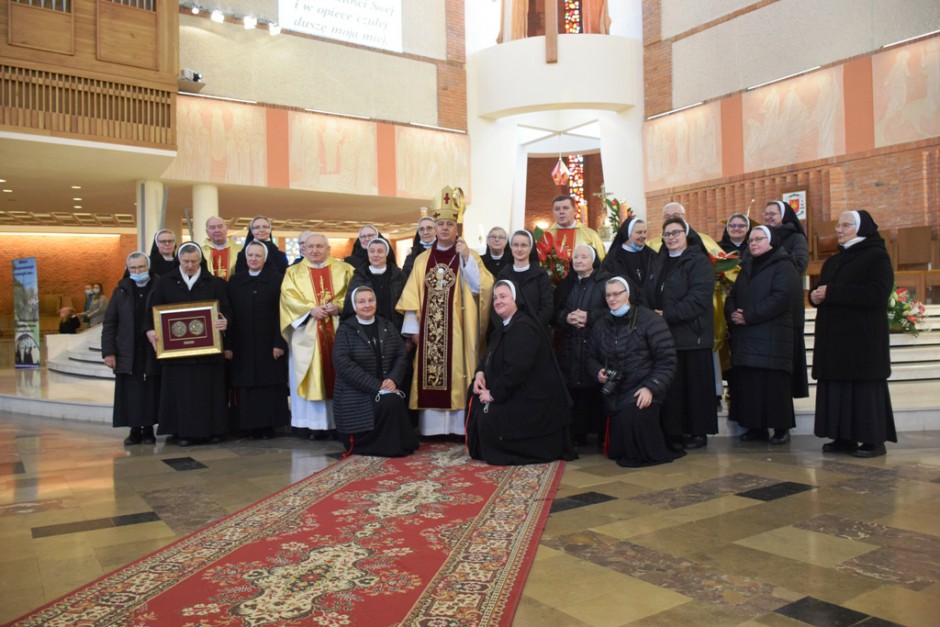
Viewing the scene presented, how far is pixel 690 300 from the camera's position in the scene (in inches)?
220

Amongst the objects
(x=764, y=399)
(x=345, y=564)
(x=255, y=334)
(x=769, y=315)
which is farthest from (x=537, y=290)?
(x=345, y=564)

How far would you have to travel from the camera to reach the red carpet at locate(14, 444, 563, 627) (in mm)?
2773

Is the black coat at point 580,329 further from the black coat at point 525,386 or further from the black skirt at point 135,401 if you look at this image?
the black skirt at point 135,401

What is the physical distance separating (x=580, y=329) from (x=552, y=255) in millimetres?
917

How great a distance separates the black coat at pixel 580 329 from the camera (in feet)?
18.8

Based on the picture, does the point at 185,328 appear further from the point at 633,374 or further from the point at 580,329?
the point at 633,374

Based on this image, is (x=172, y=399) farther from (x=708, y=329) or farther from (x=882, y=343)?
(x=882, y=343)

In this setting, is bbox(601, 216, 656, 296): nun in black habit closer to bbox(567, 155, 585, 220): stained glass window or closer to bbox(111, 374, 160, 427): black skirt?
bbox(111, 374, 160, 427): black skirt

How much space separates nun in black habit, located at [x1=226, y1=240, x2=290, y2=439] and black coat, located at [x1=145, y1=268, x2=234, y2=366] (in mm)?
181

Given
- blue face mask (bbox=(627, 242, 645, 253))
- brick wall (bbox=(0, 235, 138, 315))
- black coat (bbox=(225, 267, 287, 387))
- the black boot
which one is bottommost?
the black boot

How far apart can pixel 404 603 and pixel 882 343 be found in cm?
386

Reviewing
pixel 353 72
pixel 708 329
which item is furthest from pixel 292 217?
pixel 708 329

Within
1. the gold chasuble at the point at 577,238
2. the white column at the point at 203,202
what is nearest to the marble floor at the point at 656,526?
the gold chasuble at the point at 577,238

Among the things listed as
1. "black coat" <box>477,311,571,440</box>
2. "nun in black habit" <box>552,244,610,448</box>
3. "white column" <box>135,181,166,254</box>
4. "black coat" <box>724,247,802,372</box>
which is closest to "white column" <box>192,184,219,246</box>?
"white column" <box>135,181,166,254</box>
